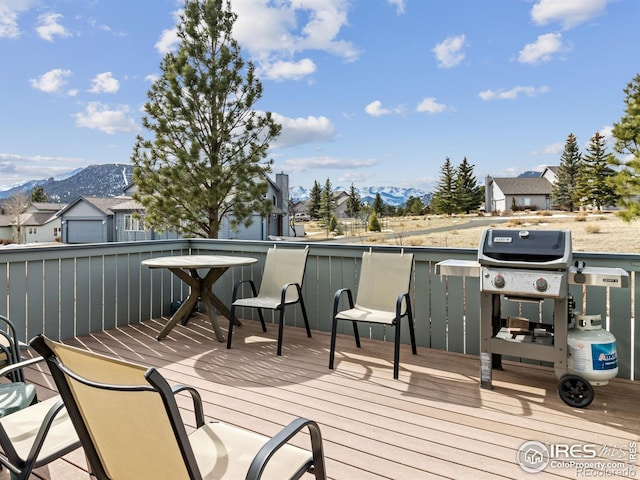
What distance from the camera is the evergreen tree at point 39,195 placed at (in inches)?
1709

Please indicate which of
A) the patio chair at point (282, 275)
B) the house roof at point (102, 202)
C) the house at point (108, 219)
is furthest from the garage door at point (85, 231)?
the patio chair at point (282, 275)

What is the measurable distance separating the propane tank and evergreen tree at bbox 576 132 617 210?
8.48 metres

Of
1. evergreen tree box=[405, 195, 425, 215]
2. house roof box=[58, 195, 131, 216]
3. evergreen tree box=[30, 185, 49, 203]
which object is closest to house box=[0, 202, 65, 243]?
evergreen tree box=[30, 185, 49, 203]

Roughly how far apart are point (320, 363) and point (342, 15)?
12178mm

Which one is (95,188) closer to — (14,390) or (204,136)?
(204,136)

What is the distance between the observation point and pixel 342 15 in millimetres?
12570

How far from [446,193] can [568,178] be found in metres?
5.76

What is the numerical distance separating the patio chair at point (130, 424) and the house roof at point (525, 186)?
46.1ft

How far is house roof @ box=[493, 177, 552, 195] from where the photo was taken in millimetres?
13336

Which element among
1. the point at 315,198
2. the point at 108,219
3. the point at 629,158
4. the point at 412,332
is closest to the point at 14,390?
the point at 412,332

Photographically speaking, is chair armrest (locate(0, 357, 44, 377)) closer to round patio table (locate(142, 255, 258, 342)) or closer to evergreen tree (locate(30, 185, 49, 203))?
A: round patio table (locate(142, 255, 258, 342))

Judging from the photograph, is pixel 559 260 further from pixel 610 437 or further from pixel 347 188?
pixel 347 188

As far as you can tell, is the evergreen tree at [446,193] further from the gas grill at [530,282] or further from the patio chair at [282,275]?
the gas grill at [530,282]

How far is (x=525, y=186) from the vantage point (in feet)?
45.6
